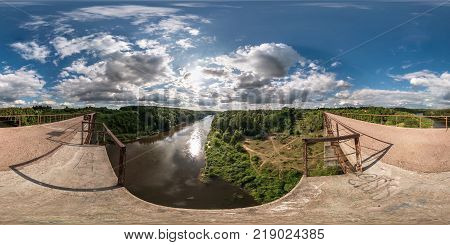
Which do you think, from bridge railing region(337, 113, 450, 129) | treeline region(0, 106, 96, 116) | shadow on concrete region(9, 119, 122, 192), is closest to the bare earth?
shadow on concrete region(9, 119, 122, 192)

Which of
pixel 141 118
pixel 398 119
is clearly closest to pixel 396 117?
pixel 398 119

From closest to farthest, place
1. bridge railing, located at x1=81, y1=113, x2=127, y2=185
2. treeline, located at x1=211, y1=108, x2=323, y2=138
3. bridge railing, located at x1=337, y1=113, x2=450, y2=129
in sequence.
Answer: bridge railing, located at x1=337, y1=113, x2=450, y2=129
bridge railing, located at x1=81, y1=113, x2=127, y2=185
treeline, located at x1=211, y1=108, x2=323, y2=138

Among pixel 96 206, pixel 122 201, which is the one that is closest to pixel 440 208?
pixel 122 201

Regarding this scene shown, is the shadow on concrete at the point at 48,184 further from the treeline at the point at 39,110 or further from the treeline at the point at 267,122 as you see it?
the treeline at the point at 267,122

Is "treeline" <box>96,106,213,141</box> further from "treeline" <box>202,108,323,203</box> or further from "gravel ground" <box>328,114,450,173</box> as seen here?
"gravel ground" <box>328,114,450,173</box>

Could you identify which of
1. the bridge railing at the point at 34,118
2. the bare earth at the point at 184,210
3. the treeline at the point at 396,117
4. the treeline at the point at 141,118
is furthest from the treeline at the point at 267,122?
the bridge railing at the point at 34,118

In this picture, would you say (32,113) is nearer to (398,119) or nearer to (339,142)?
(339,142)
